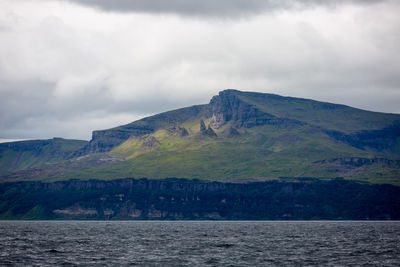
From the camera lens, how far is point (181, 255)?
4803 inches

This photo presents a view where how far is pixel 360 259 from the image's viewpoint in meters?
112

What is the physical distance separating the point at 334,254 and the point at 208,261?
31354 mm

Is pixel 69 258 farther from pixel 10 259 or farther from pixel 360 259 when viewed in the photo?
pixel 360 259

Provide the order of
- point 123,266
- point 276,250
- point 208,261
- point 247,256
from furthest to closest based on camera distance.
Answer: point 276,250, point 247,256, point 208,261, point 123,266

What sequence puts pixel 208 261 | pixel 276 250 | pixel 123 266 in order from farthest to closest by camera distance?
pixel 276 250
pixel 208 261
pixel 123 266

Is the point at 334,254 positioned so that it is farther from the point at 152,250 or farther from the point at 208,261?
the point at 152,250

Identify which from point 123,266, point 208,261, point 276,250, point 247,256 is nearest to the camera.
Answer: point 123,266

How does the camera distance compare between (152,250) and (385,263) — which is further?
(152,250)

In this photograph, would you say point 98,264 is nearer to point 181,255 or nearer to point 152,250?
point 181,255

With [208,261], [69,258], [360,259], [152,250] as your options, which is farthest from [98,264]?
[360,259]

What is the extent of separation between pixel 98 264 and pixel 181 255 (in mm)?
23161

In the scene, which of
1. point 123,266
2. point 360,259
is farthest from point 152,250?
point 360,259

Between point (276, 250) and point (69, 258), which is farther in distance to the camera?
point (276, 250)

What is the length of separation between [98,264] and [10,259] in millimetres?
20021
